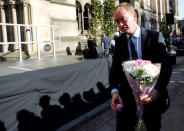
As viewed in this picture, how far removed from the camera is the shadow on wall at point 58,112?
13.0ft

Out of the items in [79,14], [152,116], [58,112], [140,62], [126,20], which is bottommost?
[58,112]

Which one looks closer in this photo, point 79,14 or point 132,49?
point 132,49

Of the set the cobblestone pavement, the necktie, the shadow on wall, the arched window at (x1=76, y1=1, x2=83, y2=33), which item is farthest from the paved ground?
the arched window at (x1=76, y1=1, x2=83, y2=33)

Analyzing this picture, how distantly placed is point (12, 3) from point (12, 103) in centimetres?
897

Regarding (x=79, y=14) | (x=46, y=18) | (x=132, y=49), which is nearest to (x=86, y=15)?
(x=79, y=14)

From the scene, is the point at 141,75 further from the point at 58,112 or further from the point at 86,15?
the point at 86,15

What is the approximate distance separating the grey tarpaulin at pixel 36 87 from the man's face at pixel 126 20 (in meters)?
2.02

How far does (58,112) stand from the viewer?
15.4 feet

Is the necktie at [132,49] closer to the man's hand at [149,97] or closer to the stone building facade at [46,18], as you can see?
the man's hand at [149,97]

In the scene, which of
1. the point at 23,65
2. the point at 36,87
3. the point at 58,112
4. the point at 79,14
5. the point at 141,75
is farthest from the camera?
the point at 79,14

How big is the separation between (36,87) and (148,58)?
7.49 ft

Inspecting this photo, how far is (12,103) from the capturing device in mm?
3691

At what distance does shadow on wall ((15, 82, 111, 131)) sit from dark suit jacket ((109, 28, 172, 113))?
193 centimetres

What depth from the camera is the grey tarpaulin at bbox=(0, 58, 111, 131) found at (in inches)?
141
